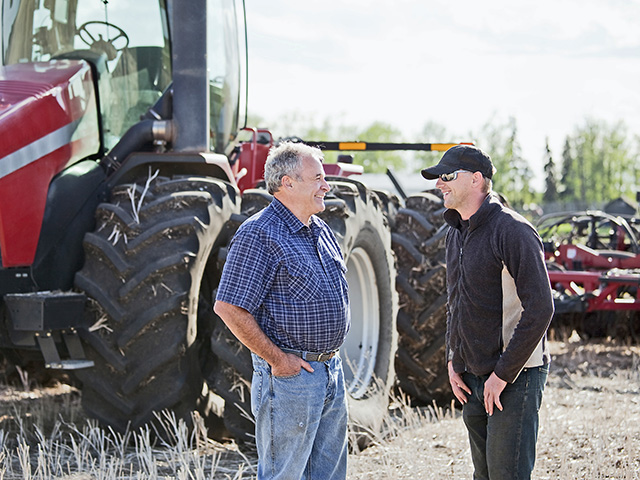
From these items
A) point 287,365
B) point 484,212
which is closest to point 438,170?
point 484,212

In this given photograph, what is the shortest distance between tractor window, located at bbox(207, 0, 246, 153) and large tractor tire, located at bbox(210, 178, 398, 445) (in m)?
1.03

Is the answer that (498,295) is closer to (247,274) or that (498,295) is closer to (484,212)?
(484,212)

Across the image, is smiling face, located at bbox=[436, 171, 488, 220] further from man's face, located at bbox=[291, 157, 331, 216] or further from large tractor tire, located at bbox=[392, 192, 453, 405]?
large tractor tire, located at bbox=[392, 192, 453, 405]

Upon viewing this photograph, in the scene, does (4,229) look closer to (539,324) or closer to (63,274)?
(63,274)

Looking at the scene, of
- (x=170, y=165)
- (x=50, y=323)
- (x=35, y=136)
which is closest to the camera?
(x=50, y=323)

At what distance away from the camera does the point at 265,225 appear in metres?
3.11

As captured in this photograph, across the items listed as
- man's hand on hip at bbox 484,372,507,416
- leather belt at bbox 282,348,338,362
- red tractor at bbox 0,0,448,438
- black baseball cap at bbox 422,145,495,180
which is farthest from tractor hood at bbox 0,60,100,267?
man's hand on hip at bbox 484,372,507,416

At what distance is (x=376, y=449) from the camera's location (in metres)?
4.89

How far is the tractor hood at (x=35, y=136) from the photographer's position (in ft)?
14.2

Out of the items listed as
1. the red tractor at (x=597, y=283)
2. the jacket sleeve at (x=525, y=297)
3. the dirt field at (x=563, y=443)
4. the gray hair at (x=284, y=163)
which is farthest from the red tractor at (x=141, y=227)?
the red tractor at (x=597, y=283)

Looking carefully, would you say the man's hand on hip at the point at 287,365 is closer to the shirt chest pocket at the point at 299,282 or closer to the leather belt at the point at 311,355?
the leather belt at the point at 311,355

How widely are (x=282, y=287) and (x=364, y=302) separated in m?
2.44

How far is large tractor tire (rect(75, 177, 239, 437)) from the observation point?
14.2ft

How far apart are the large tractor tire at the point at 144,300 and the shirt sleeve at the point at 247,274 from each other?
4.37 ft
